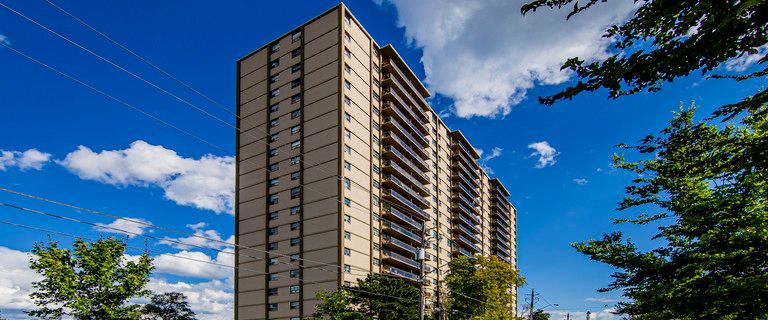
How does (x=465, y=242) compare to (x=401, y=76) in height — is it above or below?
below

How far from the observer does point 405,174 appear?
6625cm

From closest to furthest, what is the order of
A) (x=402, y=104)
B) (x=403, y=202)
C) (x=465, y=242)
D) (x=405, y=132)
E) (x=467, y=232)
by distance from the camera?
(x=403, y=202) → (x=405, y=132) → (x=402, y=104) → (x=465, y=242) → (x=467, y=232)

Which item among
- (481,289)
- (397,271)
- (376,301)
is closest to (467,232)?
(397,271)

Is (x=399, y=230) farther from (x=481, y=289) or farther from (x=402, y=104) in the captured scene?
(x=402, y=104)

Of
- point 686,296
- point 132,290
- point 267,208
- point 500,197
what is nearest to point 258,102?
point 267,208

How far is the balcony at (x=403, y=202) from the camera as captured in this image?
62200mm

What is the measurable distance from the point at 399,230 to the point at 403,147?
12150mm

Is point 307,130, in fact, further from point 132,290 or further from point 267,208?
point 132,290

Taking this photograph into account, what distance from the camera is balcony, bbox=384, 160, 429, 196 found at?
208 ft

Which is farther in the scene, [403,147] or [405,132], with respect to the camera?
[405,132]

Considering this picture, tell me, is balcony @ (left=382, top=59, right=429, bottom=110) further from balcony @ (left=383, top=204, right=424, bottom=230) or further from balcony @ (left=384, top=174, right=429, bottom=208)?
balcony @ (left=383, top=204, right=424, bottom=230)

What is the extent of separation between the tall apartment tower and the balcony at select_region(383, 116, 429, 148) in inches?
7.7

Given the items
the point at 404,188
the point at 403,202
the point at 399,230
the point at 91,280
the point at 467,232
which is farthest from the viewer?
the point at 467,232

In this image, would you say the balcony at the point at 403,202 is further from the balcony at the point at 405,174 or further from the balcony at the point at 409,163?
the balcony at the point at 409,163
